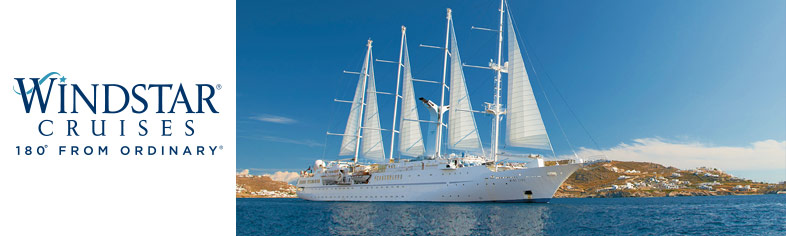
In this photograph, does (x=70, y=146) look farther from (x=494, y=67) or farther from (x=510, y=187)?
(x=494, y=67)

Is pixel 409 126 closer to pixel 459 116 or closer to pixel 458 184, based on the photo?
pixel 459 116

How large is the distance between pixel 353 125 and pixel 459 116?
82.6ft

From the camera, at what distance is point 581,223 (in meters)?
28.9

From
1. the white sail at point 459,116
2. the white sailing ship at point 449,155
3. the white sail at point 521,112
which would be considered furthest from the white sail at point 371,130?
the white sail at point 521,112

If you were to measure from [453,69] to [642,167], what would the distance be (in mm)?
130565

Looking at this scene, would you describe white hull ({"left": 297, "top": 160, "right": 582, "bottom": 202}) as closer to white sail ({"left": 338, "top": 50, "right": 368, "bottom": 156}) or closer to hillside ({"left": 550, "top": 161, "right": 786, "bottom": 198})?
white sail ({"left": 338, "top": 50, "right": 368, "bottom": 156})

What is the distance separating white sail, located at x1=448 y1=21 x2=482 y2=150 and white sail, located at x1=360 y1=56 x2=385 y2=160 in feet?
55.2

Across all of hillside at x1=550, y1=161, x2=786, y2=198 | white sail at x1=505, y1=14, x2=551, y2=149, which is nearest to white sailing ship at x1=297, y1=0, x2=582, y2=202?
white sail at x1=505, y1=14, x2=551, y2=149

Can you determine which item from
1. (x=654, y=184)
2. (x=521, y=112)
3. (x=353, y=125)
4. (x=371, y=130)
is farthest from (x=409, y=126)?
(x=654, y=184)

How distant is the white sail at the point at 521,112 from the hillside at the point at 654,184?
215ft

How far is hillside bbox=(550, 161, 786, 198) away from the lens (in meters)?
114

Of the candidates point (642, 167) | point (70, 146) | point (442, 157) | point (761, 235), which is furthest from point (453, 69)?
point (642, 167)

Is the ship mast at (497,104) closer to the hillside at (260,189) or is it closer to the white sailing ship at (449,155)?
the white sailing ship at (449,155)

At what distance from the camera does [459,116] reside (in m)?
56.7
